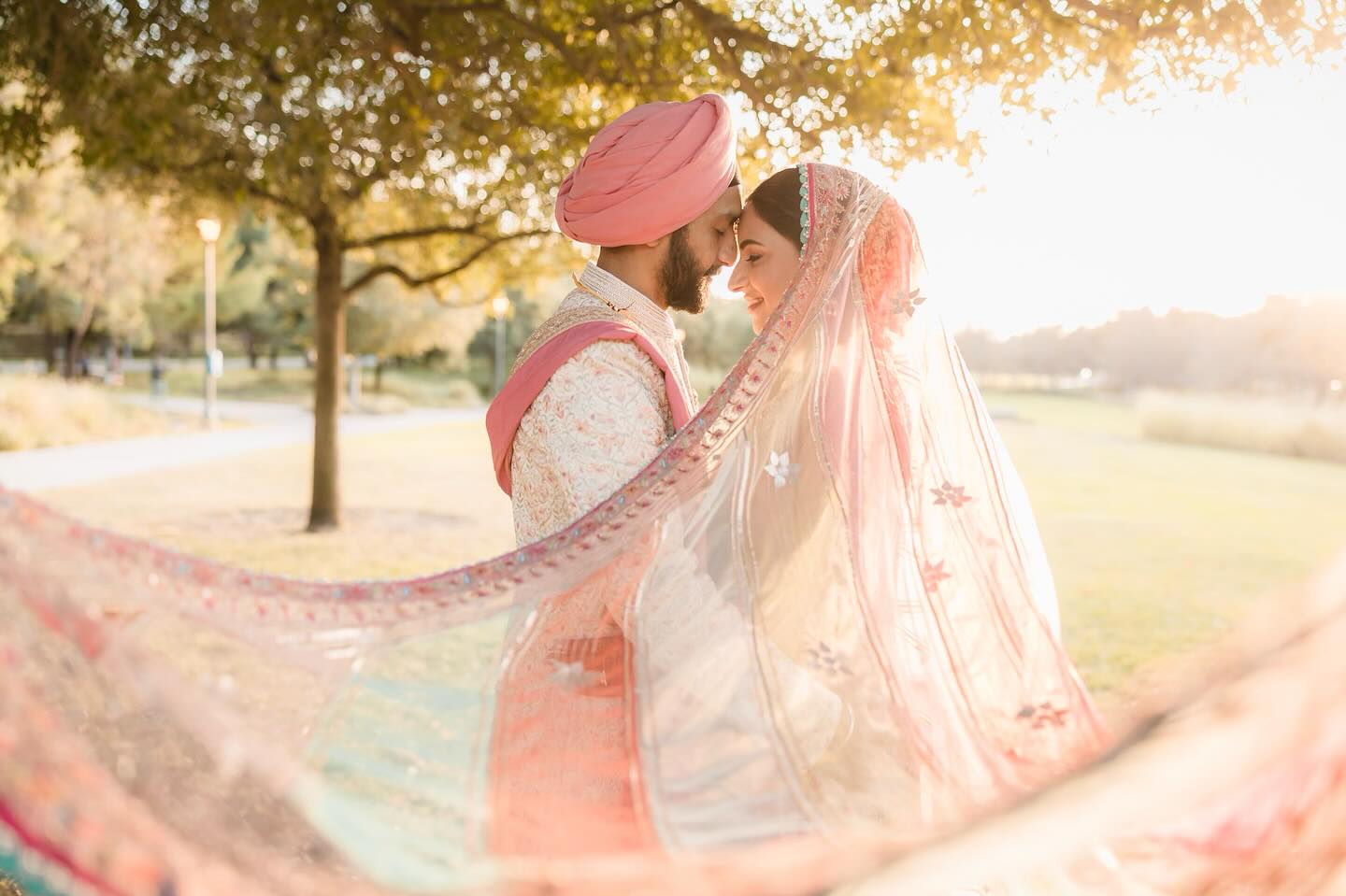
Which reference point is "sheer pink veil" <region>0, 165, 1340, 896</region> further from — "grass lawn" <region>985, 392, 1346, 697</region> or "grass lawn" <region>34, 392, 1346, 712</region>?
→ "grass lawn" <region>34, 392, 1346, 712</region>

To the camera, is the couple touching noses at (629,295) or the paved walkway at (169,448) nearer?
the couple touching noses at (629,295)

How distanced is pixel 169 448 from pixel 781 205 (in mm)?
16925

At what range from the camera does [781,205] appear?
2.32m

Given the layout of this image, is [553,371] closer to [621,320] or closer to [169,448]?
[621,320]

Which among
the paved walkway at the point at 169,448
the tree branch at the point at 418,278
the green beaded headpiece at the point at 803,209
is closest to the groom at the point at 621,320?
the green beaded headpiece at the point at 803,209

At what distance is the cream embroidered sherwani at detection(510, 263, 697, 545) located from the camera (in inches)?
72.6

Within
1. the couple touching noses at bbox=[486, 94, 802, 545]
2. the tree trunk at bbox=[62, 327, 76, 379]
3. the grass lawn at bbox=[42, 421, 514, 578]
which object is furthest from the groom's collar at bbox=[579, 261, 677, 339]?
the tree trunk at bbox=[62, 327, 76, 379]

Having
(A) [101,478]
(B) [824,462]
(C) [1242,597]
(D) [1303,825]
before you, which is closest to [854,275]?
(B) [824,462]

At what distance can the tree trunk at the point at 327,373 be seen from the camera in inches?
372

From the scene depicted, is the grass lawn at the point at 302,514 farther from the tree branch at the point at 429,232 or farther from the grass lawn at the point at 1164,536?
the grass lawn at the point at 1164,536

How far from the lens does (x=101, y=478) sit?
12633 millimetres

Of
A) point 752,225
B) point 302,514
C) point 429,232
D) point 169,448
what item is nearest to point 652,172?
point 752,225

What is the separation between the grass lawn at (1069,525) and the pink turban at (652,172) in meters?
3.71

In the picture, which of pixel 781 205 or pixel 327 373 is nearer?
pixel 781 205
